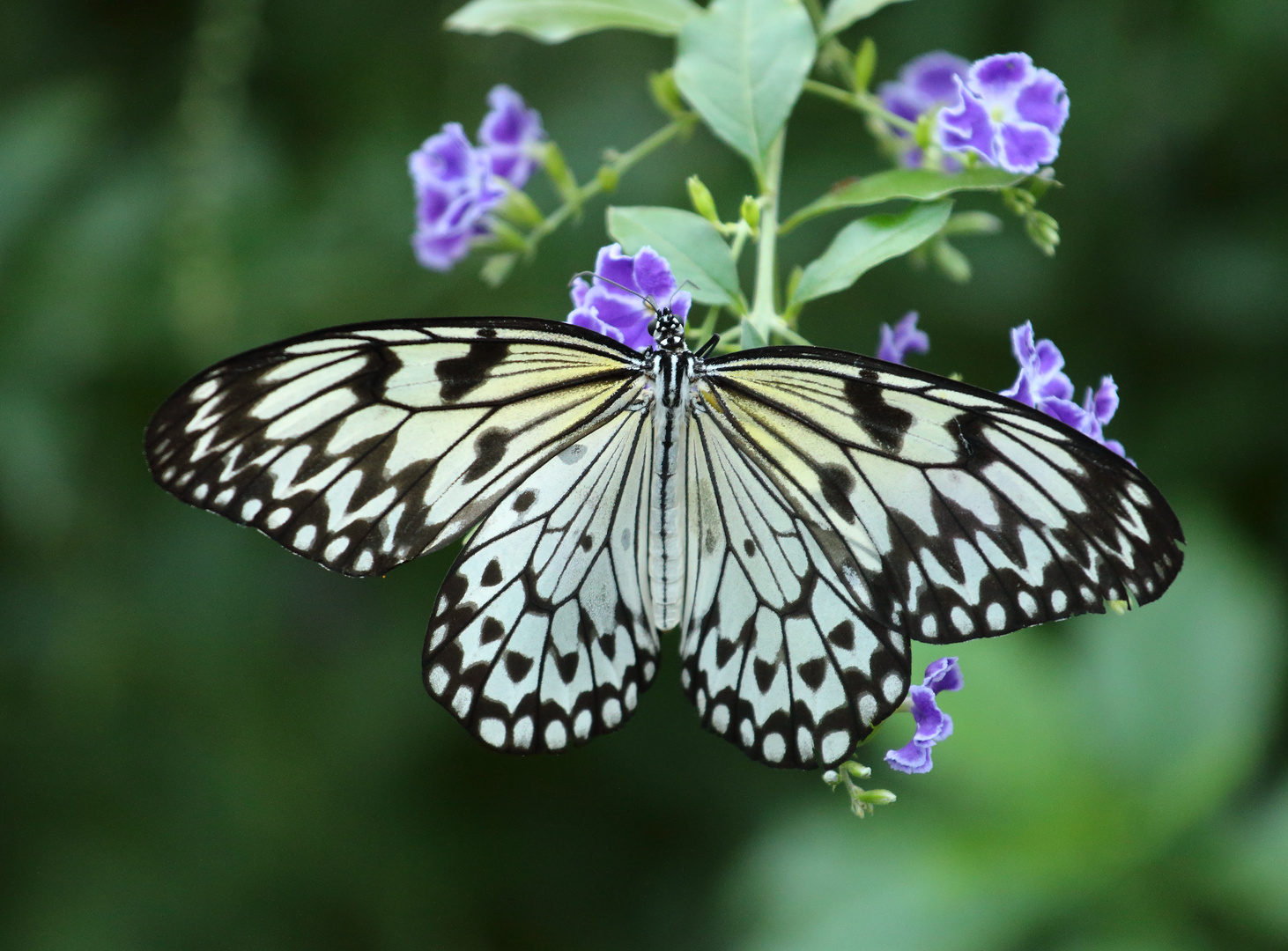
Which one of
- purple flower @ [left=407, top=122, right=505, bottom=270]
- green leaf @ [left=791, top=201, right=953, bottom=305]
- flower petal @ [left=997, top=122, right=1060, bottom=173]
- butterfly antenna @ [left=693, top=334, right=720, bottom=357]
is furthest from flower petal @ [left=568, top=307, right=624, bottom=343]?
flower petal @ [left=997, top=122, right=1060, bottom=173]

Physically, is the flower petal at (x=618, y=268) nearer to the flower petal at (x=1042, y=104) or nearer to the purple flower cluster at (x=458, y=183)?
the purple flower cluster at (x=458, y=183)

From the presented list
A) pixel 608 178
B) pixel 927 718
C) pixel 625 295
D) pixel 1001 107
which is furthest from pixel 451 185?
pixel 927 718

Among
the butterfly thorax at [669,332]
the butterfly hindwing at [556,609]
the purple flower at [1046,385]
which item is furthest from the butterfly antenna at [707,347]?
the purple flower at [1046,385]

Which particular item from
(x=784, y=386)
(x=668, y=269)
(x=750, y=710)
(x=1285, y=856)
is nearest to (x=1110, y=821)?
(x=1285, y=856)

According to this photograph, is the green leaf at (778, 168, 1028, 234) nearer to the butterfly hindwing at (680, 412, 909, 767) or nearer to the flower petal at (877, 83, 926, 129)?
the butterfly hindwing at (680, 412, 909, 767)

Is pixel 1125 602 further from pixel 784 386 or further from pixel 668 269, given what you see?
pixel 668 269

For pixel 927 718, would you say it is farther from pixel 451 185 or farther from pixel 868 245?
pixel 451 185
